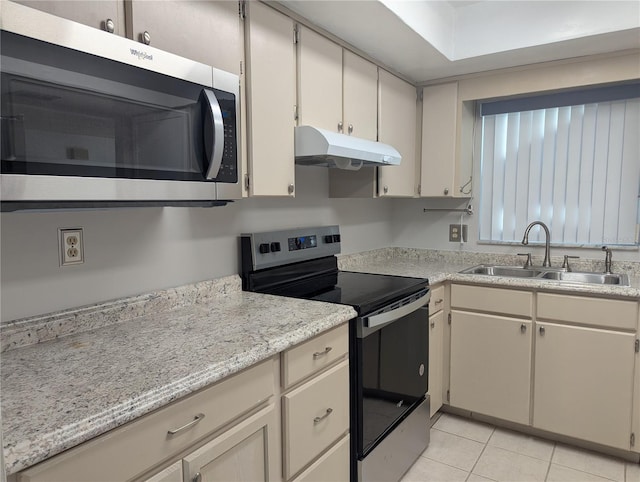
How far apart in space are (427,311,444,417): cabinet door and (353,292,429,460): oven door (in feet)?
0.52

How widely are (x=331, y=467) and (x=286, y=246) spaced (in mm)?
1028

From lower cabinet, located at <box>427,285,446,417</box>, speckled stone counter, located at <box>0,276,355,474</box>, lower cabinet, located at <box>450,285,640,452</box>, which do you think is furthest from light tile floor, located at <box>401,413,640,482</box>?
speckled stone counter, located at <box>0,276,355,474</box>

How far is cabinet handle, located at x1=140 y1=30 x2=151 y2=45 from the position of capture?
1.27m

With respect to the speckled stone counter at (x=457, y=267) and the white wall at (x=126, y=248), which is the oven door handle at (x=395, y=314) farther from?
the white wall at (x=126, y=248)

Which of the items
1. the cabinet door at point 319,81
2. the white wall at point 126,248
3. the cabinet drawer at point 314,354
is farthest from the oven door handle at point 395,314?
the cabinet door at point 319,81

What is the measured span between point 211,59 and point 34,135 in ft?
2.25

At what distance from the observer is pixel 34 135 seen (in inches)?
38.6

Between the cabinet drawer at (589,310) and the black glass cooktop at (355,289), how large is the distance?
67 centimetres

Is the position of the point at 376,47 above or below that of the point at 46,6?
above

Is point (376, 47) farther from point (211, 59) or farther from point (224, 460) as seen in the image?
point (224, 460)

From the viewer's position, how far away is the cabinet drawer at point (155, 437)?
86 cm

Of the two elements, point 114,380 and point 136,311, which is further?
point 136,311

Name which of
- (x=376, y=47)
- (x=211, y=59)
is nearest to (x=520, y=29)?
(x=376, y=47)

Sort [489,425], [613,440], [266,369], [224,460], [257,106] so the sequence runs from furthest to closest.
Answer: [489,425], [613,440], [257,106], [266,369], [224,460]
